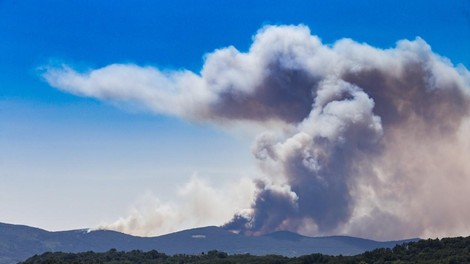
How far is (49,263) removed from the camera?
183 meters

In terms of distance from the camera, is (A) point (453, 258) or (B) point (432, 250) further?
(B) point (432, 250)

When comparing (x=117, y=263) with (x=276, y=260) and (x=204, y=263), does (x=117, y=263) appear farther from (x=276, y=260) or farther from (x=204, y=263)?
(x=276, y=260)

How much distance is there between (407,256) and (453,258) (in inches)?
624

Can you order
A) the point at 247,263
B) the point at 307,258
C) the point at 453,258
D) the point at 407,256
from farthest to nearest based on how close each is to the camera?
the point at 247,263 < the point at 307,258 < the point at 407,256 < the point at 453,258

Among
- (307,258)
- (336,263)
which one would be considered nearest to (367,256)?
(336,263)

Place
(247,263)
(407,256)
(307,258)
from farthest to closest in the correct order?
(247,263) → (307,258) → (407,256)

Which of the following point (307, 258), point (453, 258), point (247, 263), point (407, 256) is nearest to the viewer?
point (453, 258)

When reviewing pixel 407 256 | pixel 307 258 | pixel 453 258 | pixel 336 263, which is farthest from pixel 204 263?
pixel 453 258

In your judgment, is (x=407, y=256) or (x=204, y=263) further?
(x=204, y=263)

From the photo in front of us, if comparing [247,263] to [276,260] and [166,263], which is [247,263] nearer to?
[276,260]

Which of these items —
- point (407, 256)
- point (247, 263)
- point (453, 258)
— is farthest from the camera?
point (247, 263)

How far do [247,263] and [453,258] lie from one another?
196ft

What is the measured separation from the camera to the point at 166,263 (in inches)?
7835

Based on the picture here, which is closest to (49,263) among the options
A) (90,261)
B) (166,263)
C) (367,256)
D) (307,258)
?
(90,261)
